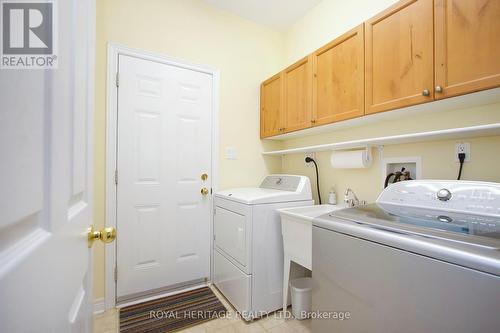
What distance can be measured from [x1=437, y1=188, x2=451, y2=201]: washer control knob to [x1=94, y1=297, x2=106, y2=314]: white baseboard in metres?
2.51

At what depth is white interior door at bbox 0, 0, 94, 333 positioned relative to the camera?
245 mm

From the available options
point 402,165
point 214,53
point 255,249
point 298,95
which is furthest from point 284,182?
point 214,53

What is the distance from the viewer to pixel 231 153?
2.44m

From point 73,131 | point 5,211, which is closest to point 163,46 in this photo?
point 73,131

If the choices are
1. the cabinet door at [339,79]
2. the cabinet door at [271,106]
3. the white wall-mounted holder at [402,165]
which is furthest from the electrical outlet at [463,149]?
the cabinet door at [271,106]

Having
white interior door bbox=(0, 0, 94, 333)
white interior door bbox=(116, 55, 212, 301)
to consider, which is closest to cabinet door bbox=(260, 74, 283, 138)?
white interior door bbox=(116, 55, 212, 301)

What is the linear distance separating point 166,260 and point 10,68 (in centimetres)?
214

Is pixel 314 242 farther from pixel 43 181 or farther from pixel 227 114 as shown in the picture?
pixel 227 114

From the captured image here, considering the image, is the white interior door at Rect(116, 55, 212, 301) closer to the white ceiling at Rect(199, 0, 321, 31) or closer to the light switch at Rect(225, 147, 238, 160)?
the light switch at Rect(225, 147, 238, 160)

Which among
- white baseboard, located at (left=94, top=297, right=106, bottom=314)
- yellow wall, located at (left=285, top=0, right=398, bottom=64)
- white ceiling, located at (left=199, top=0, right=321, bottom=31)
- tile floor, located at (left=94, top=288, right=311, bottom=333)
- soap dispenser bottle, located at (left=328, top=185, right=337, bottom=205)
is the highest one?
white ceiling, located at (left=199, top=0, right=321, bottom=31)

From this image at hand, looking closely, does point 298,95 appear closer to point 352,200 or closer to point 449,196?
point 352,200

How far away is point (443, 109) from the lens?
1.34 m

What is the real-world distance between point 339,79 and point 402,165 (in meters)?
0.79

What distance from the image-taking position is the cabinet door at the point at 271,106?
2.28 metres
